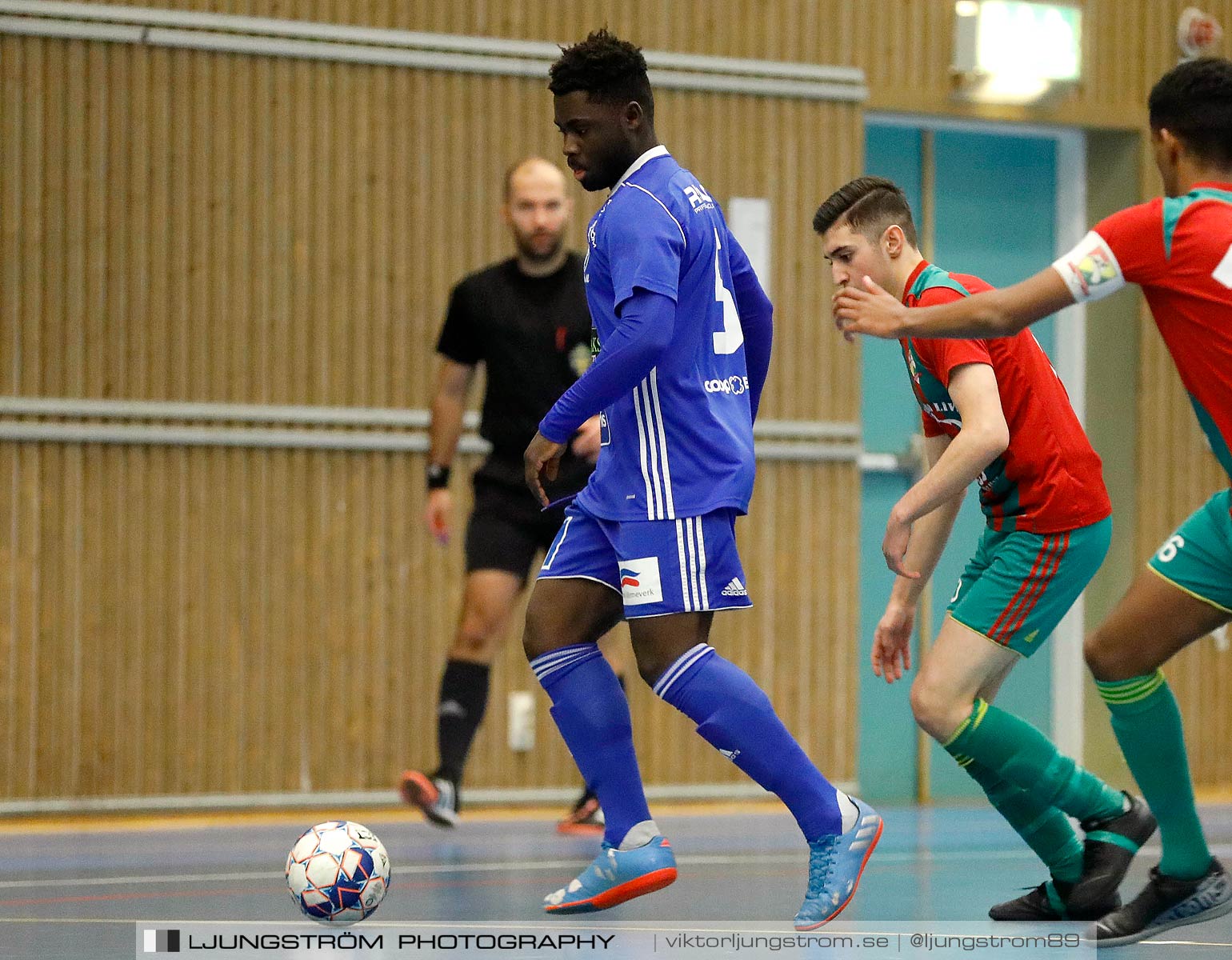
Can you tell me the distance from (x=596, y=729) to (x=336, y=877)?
675mm

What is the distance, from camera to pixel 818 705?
8.29 meters

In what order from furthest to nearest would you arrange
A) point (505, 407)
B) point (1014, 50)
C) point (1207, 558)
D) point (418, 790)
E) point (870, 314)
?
point (1014, 50) < point (505, 407) < point (418, 790) < point (1207, 558) < point (870, 314)

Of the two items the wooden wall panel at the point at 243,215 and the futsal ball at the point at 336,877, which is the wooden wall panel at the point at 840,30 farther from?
the futsal ball at the point at 336,877

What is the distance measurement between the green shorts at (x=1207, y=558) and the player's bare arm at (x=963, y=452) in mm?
429

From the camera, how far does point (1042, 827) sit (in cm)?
402

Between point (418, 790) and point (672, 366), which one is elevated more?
point (672, 366)

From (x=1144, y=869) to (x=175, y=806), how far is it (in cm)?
398

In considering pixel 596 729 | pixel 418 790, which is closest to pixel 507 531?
pixel 418 790

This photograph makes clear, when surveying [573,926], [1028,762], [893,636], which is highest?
[893,636]

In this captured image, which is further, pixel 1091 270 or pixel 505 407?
pixel 505 407

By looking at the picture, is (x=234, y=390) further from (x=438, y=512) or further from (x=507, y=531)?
(x=507, y=531)

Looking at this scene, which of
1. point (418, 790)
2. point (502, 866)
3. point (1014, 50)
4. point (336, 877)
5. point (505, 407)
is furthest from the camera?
point (1014, 50)

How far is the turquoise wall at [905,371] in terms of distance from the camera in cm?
871

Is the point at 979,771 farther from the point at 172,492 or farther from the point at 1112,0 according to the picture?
the point at 1112,0
